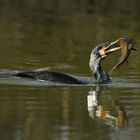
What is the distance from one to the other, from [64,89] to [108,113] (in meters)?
2.95

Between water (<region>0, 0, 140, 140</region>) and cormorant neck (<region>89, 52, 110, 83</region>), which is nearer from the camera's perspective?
water (<region>0, 0, 140, 140</region>)

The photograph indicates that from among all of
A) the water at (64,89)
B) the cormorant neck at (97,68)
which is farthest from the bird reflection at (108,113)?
the cormorant neck at (97,68)

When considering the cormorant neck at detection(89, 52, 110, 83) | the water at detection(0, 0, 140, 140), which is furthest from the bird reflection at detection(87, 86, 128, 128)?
the cormorant neck at detection(89, 52, 110, 83)

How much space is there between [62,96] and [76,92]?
0.71 meters

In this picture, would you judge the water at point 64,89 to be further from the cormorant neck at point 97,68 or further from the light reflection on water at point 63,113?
the cormorant neck at point 97,68

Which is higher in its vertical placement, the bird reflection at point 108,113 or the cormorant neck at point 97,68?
the cormorant neck at point 97,68

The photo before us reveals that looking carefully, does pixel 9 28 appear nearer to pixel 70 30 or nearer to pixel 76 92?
pixel 70 30

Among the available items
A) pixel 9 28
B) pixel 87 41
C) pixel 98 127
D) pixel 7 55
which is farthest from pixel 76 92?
pixel 9 28

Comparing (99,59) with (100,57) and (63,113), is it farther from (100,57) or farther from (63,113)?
(63,113)

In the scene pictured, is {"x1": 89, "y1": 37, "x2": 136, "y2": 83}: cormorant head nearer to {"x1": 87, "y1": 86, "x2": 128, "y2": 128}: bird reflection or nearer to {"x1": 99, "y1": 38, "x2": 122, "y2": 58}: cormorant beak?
{"x1": 99, "y1": 38, "x2": 122, "y2": 58}: cormorant beak

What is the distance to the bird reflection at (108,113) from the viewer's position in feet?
45.0

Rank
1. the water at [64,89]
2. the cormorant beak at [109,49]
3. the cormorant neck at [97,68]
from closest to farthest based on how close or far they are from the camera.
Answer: the water at [64,89] < the cormorant beak at [109,49] < the cormorant neck at [97,68]

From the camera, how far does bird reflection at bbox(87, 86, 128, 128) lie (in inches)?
540

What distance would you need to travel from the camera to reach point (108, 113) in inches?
572
